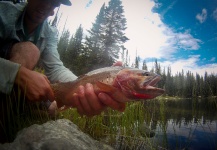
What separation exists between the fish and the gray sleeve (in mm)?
498

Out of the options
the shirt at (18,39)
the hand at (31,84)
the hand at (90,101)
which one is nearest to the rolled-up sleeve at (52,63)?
the shirt at (18,39)

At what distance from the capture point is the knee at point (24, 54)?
221cm

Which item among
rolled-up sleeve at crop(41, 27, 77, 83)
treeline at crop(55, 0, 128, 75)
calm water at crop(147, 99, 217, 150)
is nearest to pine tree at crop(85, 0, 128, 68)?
treeline at crop(55, 0, 128, 75)

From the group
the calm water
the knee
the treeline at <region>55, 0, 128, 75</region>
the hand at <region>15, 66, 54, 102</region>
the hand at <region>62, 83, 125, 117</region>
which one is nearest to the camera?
the hand at <region>15, 66, 54, 102</region>

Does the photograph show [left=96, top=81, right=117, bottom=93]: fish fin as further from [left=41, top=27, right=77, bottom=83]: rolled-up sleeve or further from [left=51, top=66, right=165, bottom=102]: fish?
[left=41, top=27, right=77, bottom=83]: rolled-up sleeve

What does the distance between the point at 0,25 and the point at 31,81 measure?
1.29 meters

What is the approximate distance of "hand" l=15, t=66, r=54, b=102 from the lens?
1892 mm

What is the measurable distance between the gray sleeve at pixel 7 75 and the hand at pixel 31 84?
53mm

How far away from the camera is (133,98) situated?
1841mm

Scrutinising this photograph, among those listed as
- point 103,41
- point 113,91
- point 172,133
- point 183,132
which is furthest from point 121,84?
point 103,41

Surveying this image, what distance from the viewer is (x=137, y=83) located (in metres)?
1.88

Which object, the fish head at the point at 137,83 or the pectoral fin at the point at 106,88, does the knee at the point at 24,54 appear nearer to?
the pectoral fin at the point at 106,88

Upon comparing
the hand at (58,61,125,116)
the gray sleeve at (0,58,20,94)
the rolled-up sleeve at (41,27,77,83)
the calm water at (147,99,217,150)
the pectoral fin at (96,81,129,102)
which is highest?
the rolled-up sleeve at (41,27,77,83)

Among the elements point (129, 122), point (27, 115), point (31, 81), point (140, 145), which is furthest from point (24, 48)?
point (140, 145)
